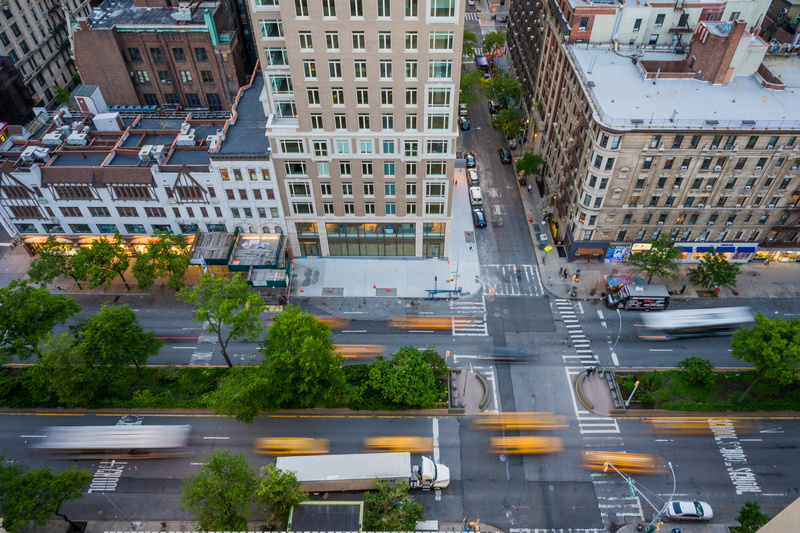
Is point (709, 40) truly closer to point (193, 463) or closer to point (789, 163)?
point (789, 163)

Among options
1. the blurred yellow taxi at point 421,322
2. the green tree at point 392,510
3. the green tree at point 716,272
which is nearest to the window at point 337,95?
the blurred yellow taxi at point 421,322

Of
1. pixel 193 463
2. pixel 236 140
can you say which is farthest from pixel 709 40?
pixel 193 463

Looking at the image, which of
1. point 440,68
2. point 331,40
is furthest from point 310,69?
point 440,68

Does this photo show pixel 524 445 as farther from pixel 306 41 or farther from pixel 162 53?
pixel 162 53

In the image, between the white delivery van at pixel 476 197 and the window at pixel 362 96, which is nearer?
the window at pixel 362 96

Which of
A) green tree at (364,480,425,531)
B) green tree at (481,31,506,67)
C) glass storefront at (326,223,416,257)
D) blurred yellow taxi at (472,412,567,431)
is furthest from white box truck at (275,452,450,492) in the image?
green tree at (481,31,506,67)

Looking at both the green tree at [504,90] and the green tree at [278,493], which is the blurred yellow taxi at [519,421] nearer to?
the green tree at [278,493]
